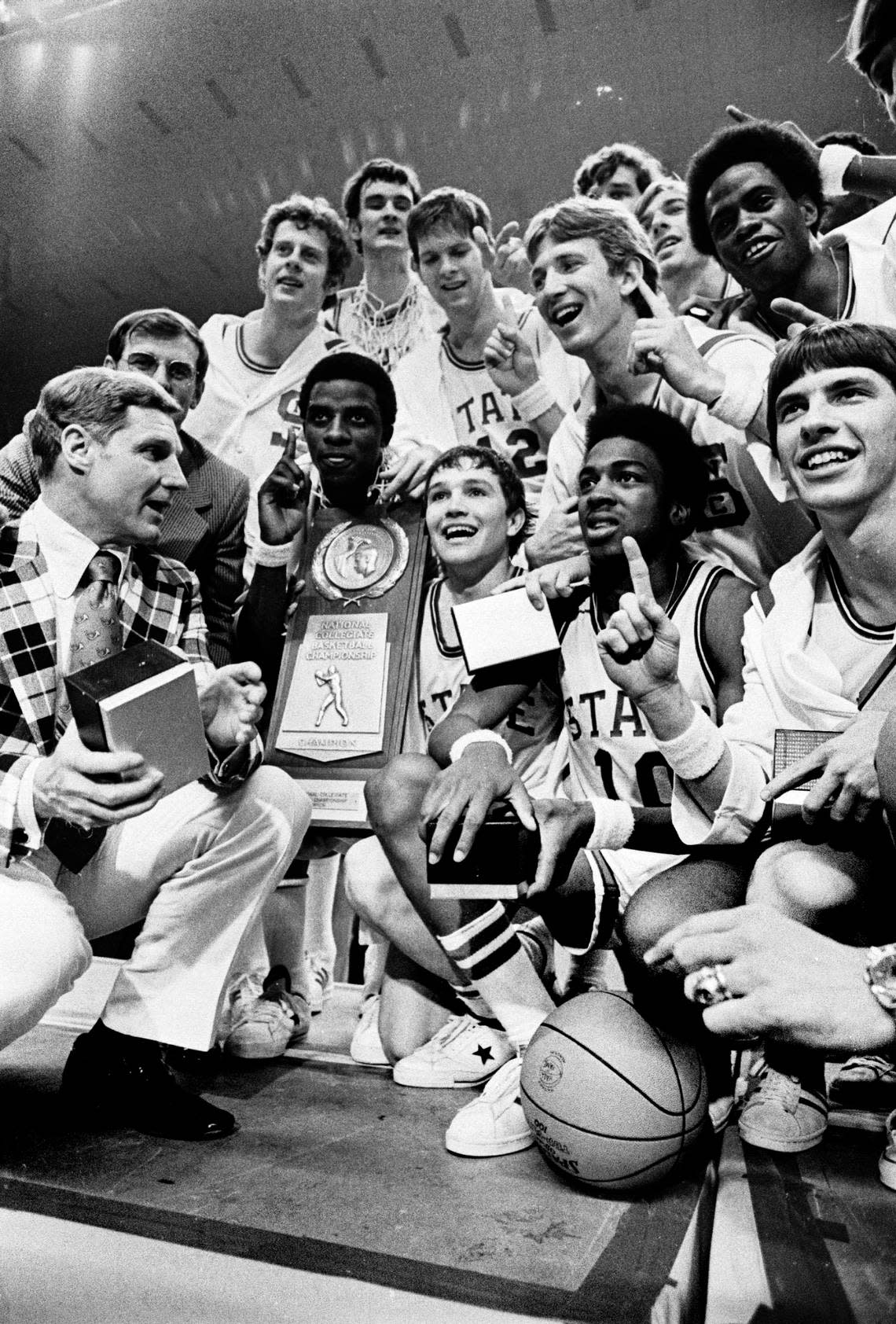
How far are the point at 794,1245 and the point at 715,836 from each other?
66cm

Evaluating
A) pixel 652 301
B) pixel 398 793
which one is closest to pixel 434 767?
pixel 398 793

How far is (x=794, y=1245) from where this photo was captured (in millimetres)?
1346

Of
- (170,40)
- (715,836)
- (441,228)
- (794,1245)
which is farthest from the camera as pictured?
(170,40)

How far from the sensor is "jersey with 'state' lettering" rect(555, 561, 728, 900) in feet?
7.17

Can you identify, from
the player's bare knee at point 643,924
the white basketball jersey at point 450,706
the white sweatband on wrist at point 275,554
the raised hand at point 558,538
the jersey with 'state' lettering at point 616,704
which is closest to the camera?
the player's bare knee at point 643,924

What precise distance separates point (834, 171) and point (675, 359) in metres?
0.66

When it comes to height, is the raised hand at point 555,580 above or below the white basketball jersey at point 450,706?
above

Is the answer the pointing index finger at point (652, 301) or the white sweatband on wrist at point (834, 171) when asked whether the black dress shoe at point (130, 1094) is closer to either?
the pointing index finger at point (652, 301)

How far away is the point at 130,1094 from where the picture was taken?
198 centimetres

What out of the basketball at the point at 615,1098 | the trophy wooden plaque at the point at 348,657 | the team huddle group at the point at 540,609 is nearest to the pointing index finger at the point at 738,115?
the team huddle group at the point at 540,609

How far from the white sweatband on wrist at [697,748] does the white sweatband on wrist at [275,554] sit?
150 cm

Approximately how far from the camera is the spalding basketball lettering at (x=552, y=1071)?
61.8 inches

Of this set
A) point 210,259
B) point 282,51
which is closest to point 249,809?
point 210,259

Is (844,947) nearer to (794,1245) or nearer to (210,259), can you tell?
(794,1245)
